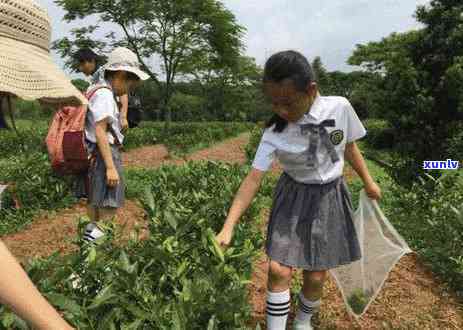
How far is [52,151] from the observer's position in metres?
2.99

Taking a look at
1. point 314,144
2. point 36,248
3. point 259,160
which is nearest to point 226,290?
point 259,160

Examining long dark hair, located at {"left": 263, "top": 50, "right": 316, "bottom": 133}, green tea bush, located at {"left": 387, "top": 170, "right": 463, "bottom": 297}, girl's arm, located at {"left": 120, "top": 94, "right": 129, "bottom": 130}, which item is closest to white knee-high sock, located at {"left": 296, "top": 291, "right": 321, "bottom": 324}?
long dark hair, located at {"left": 263, "top": 50, "right": 316, "bottom": 133}

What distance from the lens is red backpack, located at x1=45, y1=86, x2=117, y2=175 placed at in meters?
2.94

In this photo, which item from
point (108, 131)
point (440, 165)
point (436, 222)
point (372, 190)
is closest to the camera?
point (372, 190)

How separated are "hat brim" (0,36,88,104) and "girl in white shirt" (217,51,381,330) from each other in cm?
126

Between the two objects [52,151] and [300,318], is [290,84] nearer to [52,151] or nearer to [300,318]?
[300,318]

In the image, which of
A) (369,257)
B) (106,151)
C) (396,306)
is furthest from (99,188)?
(396,306)

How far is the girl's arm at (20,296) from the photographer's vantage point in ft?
3.02

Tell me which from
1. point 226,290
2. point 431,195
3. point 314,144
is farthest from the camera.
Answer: point 431,195

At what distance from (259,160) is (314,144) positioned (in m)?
0.31

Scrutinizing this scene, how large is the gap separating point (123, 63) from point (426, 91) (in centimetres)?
479

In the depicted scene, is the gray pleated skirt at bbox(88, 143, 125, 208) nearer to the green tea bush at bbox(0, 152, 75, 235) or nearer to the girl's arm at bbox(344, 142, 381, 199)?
the girl's arm at bbox(344, 142, 381, 199)

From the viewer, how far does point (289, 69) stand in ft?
7.04

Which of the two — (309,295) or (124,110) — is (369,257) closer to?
(309,295)
